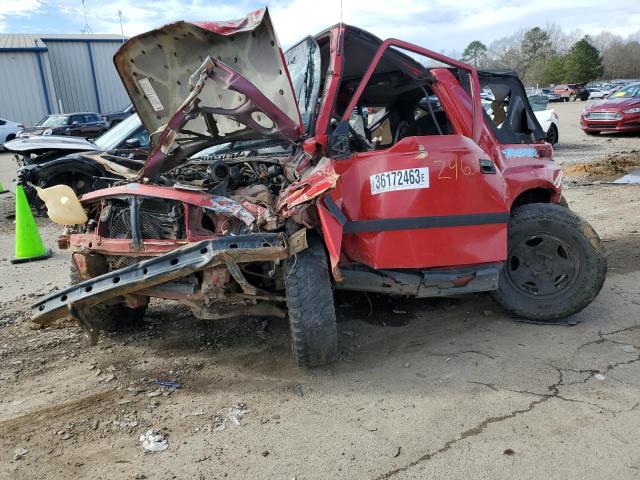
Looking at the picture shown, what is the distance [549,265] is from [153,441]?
10.6 feet

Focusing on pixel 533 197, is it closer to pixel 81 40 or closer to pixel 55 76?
pixel 55 76

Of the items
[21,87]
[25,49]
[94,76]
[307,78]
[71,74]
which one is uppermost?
[25,49]

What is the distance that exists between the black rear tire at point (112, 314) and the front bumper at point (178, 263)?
582 mm

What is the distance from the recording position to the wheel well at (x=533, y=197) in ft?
14.8

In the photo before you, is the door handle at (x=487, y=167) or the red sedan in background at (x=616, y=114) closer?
the door handle at (x=487, y=167)

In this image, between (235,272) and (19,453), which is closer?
(19,453)

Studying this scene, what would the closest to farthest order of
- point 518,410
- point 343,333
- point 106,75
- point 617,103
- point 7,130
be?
point 518,410, point 343,333, point 617,103, point 7,130, point 106,75

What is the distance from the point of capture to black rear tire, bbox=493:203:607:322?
→ 4086mm

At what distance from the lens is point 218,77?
3.30 meters

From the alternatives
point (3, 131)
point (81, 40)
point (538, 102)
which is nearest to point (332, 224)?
point (538, 102)

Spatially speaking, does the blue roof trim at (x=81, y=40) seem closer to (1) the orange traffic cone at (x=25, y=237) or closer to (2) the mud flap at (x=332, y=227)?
(1) the orange traffic cone at (x=25, y=237)

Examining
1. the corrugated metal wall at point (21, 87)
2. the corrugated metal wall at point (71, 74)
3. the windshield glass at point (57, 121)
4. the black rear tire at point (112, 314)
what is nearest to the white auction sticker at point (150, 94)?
the black rear tire at point (112, 314)

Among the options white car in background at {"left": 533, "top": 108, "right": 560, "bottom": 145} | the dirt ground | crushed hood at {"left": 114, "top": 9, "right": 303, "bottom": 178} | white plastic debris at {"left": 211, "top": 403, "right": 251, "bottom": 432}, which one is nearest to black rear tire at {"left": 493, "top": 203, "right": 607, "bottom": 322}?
the dirt ground

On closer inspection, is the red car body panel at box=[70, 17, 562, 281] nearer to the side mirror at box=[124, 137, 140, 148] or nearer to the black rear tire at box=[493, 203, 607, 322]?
the black rear tire at box=[493, 203, 607, 322]
